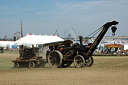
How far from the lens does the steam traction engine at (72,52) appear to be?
57.0ft

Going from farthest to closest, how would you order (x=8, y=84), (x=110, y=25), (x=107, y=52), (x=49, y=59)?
(x=107, y=52)
(x=49, y=59)
(x=110, y=25)
(x=8, y=84)

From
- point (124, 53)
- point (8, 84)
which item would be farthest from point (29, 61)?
point (124, 53)

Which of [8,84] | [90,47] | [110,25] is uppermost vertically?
[110,25]

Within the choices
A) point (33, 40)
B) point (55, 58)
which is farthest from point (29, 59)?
point (33, 40)

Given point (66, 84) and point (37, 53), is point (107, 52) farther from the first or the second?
point (66, 84)

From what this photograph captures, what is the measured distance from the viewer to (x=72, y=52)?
17875mm

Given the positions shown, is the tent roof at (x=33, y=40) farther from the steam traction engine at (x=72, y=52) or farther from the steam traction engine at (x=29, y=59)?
the steam traction engine at (x=72, y=52)

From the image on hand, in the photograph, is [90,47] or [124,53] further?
[124,53]

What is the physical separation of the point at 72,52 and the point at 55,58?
4.43ft

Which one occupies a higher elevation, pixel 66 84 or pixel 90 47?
pixel 90 47

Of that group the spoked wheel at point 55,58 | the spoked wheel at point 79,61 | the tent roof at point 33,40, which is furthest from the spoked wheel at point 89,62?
the tent roof at point 33,40

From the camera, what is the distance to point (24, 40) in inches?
1758

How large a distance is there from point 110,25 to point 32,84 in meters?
8.75

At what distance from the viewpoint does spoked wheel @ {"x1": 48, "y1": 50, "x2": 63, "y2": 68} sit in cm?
1795
